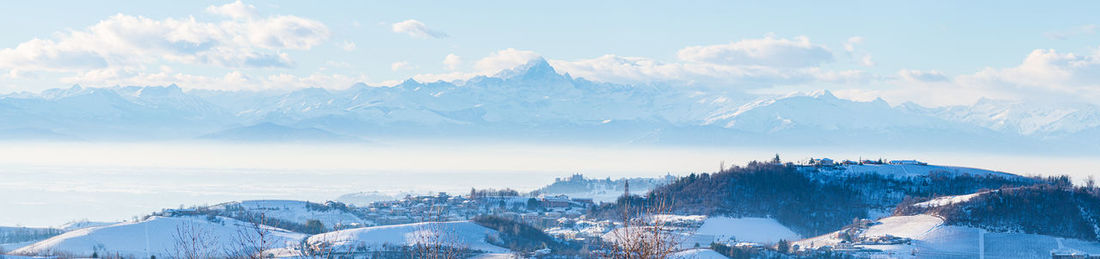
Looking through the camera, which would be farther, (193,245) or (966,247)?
(966,247)

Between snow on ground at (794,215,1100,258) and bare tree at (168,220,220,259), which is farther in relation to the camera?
snow on ground at (794,215,1100,258)

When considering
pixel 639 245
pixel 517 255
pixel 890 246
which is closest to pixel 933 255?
pixel 890 246

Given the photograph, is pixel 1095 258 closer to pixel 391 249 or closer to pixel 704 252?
pixel 704 252

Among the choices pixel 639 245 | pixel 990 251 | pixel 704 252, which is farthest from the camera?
pixel 990 251

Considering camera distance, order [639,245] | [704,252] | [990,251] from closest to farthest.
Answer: [639,245] < [704,252] < [990,251]

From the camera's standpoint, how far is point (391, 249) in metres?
194

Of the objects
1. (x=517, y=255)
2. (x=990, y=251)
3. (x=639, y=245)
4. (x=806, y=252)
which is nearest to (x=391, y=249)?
(x=517, y=255)

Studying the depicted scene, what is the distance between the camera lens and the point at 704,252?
590 feet

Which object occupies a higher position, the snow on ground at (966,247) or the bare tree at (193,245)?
the bare tree at (193,245)

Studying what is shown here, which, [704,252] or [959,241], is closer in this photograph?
[704,252]

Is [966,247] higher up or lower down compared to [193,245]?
lower down

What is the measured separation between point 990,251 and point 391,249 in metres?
84.7

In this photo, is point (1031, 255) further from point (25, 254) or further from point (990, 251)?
point (25, 254)

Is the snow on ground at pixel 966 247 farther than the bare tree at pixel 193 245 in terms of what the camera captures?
Yes
